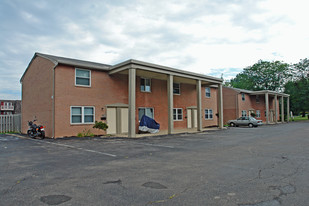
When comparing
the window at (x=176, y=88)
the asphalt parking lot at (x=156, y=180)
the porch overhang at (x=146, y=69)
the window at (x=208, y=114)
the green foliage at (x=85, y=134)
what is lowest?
the asphalt parking lot at (x=156, y=180)

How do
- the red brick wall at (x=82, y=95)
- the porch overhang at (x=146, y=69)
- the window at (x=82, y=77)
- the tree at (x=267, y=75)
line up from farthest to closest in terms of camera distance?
the tree at (x=267, y=75) < the window at (x=82, y=77) < the porch overhang at (x=146, y=69) < the red brick wall at (x=82, y=95)

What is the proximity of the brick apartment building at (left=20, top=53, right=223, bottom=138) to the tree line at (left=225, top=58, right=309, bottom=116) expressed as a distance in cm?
3594

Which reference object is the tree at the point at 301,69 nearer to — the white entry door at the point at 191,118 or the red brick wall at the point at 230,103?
the red brick wall at the point at 230,103

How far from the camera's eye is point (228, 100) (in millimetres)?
33469

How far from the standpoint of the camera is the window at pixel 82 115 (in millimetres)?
14529

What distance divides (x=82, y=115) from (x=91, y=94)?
1617 millimetres

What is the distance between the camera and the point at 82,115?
48.8 ft

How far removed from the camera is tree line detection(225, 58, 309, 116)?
46.8 metres

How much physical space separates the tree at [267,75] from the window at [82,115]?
50.9 meters

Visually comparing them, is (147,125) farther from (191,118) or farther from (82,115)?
(191,118)

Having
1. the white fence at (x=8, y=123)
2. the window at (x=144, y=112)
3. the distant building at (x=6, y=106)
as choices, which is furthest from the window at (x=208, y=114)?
the distant building at (x=6, y=106)

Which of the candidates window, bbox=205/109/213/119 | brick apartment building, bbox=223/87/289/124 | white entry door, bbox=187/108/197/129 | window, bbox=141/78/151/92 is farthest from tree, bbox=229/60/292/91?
window, bbox=141/78/151/92

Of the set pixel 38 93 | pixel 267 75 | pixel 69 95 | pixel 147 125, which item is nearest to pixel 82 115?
pixel 69 95

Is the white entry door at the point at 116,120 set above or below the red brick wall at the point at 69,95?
below
